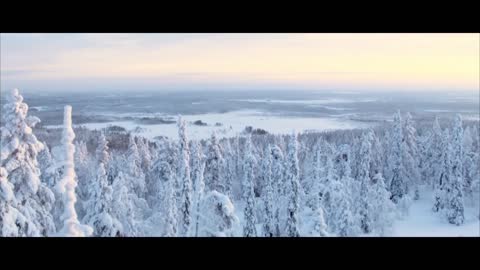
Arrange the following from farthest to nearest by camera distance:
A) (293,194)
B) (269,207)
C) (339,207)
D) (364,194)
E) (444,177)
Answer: (444,177) → (269,207) → (364,194) → (293,194) → (339,207)

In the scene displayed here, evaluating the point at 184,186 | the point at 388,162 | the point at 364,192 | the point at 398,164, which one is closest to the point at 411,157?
the point at 398,164

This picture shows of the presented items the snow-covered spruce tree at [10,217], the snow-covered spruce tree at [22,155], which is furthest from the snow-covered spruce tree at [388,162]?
the snow-covered spruce tree at [10,217]

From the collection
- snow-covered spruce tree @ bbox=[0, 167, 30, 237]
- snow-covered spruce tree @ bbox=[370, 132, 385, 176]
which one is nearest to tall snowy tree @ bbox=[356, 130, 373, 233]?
snow-covered spruce tree @ bbox=[370, 132, 385, 176]

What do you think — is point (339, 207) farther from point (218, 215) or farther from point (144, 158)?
point (144, 158)
